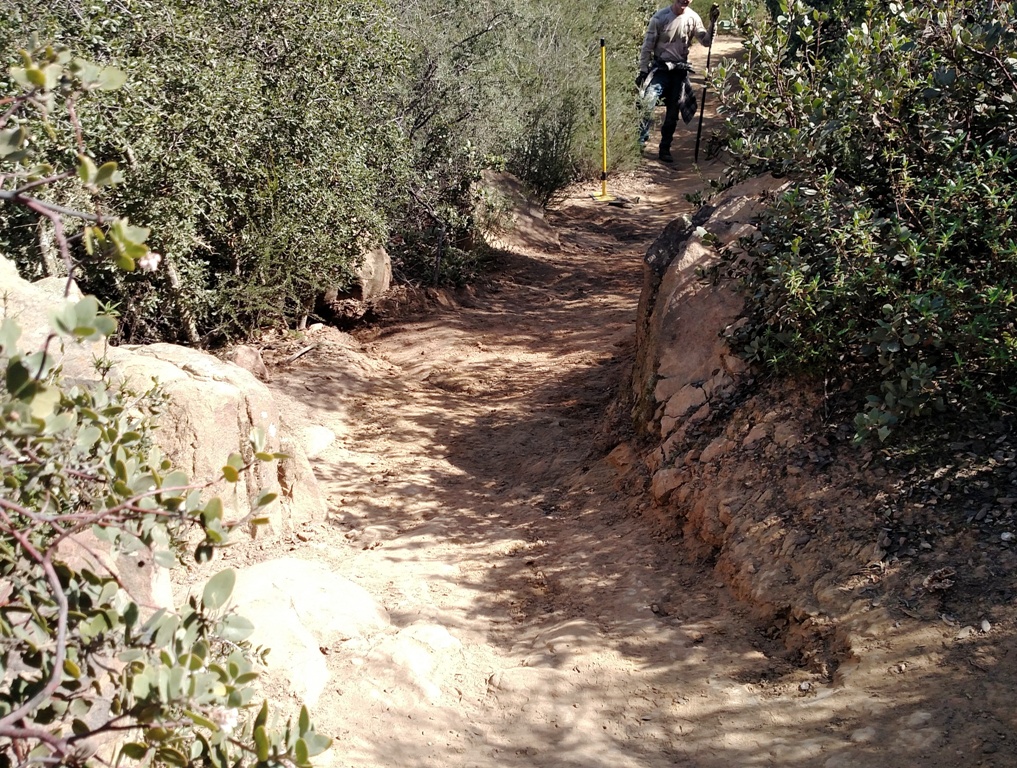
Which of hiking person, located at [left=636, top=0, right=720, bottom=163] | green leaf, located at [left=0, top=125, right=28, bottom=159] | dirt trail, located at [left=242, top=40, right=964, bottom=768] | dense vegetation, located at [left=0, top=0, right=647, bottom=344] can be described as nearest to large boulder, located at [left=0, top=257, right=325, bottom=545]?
dirt trail, located at [left=242, top=40, right=964, bottom=768]

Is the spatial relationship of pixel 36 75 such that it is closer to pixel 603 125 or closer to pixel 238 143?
pixel 238 143

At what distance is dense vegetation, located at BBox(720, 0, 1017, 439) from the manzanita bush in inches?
122

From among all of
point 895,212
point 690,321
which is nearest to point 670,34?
point 690,321

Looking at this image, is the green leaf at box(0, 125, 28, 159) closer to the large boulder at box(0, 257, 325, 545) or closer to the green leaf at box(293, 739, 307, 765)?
the green leaf at box(293, 739, 307, 765)

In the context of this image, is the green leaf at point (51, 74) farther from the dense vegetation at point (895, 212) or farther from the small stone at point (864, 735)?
the dense vegetation at point (895, 212)

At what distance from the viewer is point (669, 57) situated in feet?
44.1

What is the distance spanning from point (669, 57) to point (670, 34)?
1.03 feet

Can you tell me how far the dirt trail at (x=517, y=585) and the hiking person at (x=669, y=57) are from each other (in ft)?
20.0

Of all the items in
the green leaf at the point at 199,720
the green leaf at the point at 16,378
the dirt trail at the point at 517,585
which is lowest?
the dirt trail at the point at 517,585

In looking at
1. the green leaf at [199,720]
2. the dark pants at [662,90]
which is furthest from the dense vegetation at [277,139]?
the green leaf at [199,720]

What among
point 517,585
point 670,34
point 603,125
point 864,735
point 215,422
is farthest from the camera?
point 670,34

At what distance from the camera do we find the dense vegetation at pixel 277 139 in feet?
20.9

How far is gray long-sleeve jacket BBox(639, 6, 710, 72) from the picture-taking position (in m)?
13.2

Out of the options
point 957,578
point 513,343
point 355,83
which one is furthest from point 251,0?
point 957,578
